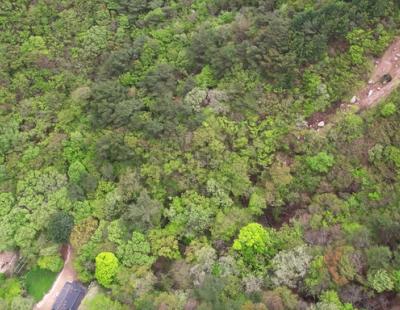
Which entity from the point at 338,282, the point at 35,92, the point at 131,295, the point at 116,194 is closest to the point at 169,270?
the point at 131,295

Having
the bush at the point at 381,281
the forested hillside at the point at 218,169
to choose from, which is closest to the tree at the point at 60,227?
the forested hillside at the point at 218,169

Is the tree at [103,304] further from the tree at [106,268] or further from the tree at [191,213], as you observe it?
the tree at [191,213]

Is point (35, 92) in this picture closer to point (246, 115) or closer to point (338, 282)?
point (246, 115)

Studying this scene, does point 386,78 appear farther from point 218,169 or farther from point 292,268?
point 292,268

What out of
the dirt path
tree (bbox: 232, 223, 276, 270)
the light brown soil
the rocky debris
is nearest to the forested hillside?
tree (bbox: 232, 223, 276, 270)

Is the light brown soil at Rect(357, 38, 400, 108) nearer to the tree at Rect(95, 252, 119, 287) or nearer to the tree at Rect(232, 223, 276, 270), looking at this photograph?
the tree at Rect(232, 223, 276, 270)

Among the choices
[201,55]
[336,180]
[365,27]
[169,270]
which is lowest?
[169,270]
